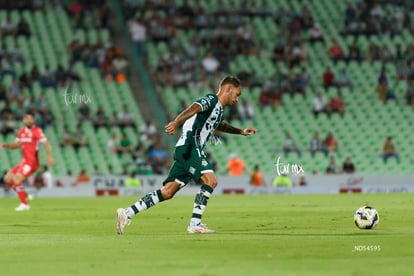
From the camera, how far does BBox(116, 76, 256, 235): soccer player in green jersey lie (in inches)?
703

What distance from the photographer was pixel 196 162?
58.7 feet

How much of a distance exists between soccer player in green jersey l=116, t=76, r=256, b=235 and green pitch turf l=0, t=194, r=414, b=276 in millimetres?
478

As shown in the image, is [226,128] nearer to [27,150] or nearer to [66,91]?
[27,150]

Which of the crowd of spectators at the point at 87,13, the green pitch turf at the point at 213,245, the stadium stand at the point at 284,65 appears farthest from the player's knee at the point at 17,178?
the crowd of spectators at the point at 87,13

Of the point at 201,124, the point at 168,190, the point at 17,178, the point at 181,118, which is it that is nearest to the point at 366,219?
the point at 201,124

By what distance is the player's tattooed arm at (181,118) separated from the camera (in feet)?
54.5

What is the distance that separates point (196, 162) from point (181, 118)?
120cm

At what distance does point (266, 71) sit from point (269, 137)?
5202mm

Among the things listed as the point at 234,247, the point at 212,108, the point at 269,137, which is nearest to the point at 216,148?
the point at 269,137

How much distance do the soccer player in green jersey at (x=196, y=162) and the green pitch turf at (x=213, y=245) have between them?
0.48 meters

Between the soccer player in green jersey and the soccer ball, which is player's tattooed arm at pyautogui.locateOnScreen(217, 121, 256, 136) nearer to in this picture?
the soccer player in green jersey

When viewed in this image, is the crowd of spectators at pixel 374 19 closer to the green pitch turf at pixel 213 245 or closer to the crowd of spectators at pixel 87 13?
the crowd of spectators at pixel 87 13

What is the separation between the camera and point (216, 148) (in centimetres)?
4659

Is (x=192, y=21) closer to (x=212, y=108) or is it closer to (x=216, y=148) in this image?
(x=216, y=148)
